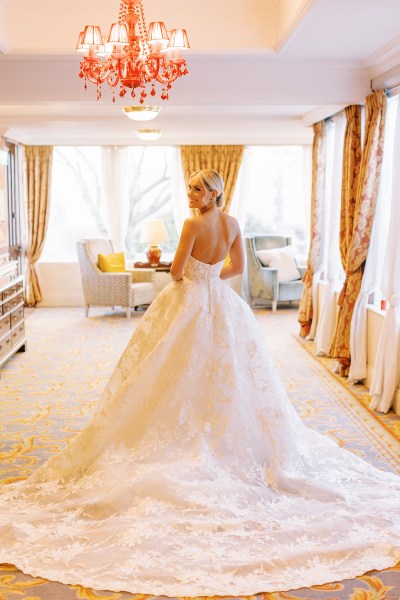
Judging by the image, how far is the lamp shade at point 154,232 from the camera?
1164 centimetres

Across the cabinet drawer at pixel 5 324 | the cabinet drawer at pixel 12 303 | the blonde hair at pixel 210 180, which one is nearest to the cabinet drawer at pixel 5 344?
the cabinet drawer at pixel 5 324

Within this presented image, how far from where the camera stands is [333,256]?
8.32 metres

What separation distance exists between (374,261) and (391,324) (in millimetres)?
1016

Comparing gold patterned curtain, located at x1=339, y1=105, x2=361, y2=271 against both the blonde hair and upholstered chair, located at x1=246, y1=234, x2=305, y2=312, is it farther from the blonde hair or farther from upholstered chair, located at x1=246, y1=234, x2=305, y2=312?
upholstered chair, located at x1=246, y1=234, x2=305, y2=312

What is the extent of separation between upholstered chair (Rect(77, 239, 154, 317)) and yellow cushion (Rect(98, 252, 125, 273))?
0.13m

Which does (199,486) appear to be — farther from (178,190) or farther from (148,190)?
(148,190)

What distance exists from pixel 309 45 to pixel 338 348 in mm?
2890

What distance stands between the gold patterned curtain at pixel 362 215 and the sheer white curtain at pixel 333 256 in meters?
0.97

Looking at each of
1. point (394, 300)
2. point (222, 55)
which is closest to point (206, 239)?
point (394, 300)

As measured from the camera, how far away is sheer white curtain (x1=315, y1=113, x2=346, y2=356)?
8148mm

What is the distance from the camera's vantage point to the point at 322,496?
12.2 feet

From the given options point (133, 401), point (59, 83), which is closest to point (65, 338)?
point (59, 83)

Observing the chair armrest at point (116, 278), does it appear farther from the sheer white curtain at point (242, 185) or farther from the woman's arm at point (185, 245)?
the woman's arm at point (185, 245)

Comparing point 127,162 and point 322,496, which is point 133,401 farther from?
point 127,162
